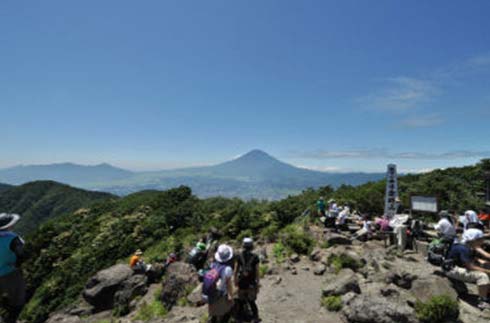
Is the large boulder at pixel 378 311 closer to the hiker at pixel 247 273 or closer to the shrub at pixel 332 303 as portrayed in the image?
the shrub at pixel 332 303

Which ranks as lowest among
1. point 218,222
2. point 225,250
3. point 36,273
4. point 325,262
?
point 36,273

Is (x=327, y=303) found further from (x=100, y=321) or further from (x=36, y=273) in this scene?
(x=36, y=273)

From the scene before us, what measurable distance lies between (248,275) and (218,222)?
15309 millimetres

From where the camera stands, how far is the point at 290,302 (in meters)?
6.29

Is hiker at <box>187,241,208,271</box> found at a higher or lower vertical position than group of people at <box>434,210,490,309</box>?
lower

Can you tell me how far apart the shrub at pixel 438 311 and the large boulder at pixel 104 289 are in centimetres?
1110

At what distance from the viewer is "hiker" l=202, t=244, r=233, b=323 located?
Result: 4.12 meters

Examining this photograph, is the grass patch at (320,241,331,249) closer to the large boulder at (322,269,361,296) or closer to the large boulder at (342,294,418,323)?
the large boulder at (322,269,361,296)

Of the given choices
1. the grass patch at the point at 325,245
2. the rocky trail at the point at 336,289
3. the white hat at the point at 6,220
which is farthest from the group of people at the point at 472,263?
the white hat at the point at 6,220

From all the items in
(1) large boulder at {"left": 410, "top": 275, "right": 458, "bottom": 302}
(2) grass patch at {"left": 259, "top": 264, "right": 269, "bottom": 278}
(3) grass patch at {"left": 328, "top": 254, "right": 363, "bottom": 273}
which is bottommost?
(2) grass patch at {"left": 259, "top": 264, "right": 269, "bottom": 278}

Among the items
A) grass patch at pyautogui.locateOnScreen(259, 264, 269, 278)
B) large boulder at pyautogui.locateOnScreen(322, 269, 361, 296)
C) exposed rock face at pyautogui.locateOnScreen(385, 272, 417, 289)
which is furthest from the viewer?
grass patch at pyautogui.locateOnScreen(259, 264, 269, 278)

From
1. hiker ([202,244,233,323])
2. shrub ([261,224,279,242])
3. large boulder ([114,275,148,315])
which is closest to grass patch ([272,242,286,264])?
shrub ([261,224,279,242])

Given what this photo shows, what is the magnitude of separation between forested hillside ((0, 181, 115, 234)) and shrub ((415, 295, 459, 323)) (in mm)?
67474

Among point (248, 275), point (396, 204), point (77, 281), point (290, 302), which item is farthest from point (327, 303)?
point (77, 281)
